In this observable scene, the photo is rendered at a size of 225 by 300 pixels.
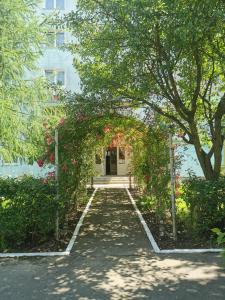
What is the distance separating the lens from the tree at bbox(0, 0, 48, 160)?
420 inches

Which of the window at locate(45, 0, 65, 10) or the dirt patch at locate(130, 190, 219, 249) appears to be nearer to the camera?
the dirt patch at locate(130, 190, 219, 249)

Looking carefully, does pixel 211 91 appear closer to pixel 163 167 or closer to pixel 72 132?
pixel 163 167

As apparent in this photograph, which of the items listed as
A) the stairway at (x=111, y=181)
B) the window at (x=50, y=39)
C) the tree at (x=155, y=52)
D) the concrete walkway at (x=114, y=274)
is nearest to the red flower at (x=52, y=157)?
the tree at (x=155, y=52)

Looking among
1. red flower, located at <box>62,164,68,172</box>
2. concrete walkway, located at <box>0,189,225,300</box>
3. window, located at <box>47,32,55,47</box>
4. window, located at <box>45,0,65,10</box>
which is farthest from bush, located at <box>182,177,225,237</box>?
window, located at <box>45,0,65,10</box>

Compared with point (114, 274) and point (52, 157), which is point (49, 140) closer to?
point (52, 157)

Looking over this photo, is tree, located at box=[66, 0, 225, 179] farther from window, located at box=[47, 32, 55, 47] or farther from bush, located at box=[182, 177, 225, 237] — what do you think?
bush, located at box=[182, 177, 225, 237]

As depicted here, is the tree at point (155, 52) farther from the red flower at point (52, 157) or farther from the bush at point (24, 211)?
the bush at point (24, 211)

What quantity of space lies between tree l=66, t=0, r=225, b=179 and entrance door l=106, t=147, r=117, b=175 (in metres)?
19.6

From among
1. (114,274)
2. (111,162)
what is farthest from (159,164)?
(111,162)

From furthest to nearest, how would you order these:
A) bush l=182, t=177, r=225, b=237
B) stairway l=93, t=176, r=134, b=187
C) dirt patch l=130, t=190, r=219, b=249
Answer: stairway l=93, t=176, r=134, b=187
bush l=182, t=177, r=225, b=237
dirt patch l=130, t=190, r=219, b=249

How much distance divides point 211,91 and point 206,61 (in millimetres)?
1256

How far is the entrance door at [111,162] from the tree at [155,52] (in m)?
19.6

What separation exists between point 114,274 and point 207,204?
2.77 meters

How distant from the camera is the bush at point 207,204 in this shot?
28.0 feet
